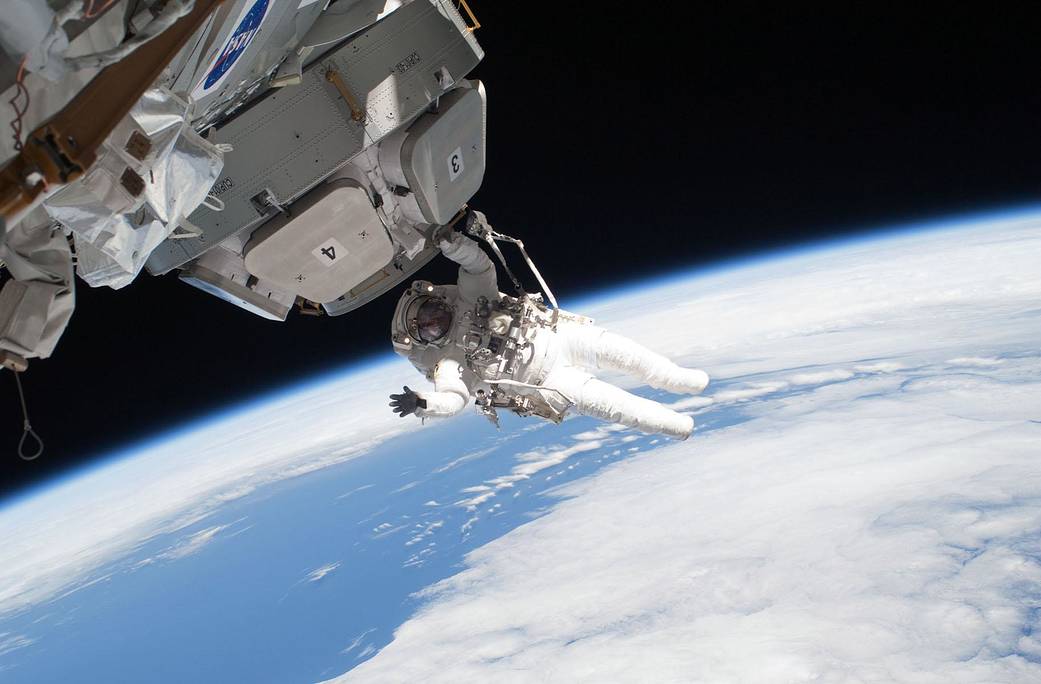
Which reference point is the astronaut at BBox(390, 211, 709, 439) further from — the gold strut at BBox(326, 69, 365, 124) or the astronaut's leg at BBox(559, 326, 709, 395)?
the gold strut at BBox(326, 69, 365, 124)

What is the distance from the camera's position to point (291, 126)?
3857 mm

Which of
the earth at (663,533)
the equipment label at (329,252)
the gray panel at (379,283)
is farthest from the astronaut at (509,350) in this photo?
the earth at (663,533)

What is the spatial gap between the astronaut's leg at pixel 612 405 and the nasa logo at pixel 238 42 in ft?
11.5

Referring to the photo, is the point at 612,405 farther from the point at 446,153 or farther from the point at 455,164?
the point at 446,153

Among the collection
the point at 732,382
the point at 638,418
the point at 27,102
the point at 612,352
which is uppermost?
the point at 27,102

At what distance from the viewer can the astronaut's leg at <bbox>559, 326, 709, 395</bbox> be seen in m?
5.63

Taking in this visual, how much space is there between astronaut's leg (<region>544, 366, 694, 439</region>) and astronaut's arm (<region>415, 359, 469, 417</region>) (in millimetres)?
768

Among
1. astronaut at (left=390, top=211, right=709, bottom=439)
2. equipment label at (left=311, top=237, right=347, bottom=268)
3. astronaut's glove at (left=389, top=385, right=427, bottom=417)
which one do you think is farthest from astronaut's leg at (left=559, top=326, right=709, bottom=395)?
equipment label at (left=311, top=237, right=347, bottom=268)

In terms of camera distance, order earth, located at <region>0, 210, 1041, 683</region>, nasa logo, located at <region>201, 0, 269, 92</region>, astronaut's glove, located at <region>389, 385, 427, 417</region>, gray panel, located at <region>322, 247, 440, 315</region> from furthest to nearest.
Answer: earth, located at <region>0, 210, 1041, 683</region> < gray panel, located at <region>322, 247, 440, 315</region> < astronaut's glove, located at <region>389, 385, 427, 417</region> < nasa logo, located at <region>201, 0, 269, 92</region>

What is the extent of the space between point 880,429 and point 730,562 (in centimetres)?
680

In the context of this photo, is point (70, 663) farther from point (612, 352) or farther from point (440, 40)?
point (440, 40)

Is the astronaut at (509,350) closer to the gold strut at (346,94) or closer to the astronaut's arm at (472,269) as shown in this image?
the astronaut's arm at (472,269)

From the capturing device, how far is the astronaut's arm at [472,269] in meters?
5.25

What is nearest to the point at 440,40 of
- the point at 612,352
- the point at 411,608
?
the point at 612,352
